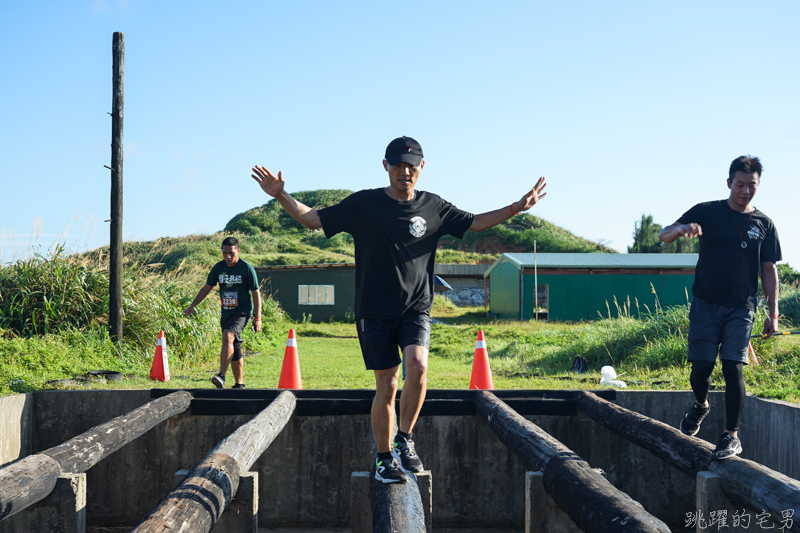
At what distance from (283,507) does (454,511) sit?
5.43 feet

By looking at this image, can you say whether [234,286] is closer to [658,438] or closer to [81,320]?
[81,320]

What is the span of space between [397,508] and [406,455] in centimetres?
82

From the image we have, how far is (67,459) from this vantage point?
408cm

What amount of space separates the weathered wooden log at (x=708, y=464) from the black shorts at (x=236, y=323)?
4.40 m

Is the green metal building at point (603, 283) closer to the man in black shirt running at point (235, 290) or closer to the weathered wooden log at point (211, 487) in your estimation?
the man in black shirt running at point (235, 290)

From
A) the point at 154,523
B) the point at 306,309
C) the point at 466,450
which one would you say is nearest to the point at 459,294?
the point at 306,309

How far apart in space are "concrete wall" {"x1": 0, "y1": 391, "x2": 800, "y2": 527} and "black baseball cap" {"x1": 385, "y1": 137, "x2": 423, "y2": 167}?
317 centimetres

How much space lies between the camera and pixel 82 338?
9.72m

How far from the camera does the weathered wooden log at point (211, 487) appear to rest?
274 centimetres

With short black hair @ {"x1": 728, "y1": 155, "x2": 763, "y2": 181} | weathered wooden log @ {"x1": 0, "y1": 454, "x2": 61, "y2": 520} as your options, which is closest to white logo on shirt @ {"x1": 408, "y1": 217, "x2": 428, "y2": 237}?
short black hair @ {"x1": 728, "y1": 155, "x2": 763, "y2": 181}

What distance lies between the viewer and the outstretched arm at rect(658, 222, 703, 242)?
4.02 m

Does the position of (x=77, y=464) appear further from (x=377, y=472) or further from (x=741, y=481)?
(x=741, y=481)

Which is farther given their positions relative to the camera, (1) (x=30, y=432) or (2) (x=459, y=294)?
(2) (x=459, y=294)

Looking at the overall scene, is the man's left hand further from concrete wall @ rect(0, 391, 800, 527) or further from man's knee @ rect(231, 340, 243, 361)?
man's knee @ rect(231, 340, 243, 361)
